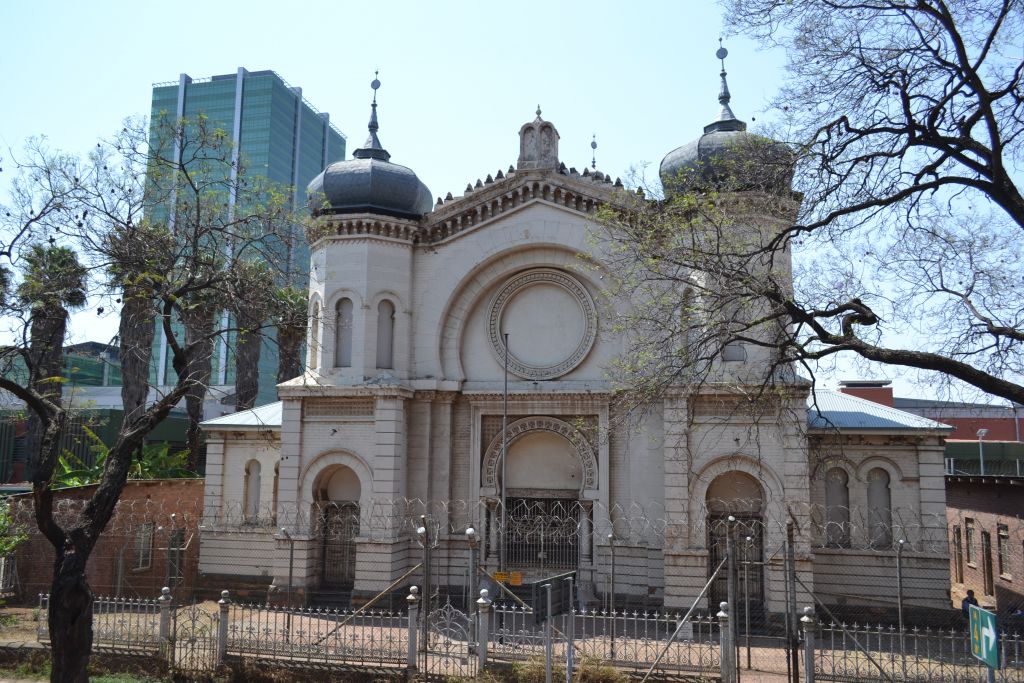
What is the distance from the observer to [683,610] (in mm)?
19812

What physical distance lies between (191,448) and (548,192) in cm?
2264

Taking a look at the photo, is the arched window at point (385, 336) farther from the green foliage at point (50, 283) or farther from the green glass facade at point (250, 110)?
the green glass facade at point (250, 110)

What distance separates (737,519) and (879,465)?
431 cm

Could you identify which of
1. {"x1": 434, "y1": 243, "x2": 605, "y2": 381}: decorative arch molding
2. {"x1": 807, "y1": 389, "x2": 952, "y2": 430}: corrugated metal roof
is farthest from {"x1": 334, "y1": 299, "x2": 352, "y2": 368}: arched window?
{"x1": 807, "y1": 389, "x2": 952, "y2": 430}: corrugated metal roof

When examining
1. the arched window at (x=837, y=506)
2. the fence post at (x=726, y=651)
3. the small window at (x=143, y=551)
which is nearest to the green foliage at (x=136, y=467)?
the small window at (x=143, y=551)

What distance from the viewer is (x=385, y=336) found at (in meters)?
24.1

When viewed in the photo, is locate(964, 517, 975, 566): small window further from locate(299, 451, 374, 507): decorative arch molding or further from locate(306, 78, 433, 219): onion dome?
locate(306, 78, 433, 219): onion dome

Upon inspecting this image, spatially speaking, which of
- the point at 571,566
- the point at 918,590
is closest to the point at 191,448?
the point at 571,566

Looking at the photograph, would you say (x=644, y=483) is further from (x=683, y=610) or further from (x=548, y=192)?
(x=548, y=192)

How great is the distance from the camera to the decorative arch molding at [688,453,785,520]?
20.1 metres

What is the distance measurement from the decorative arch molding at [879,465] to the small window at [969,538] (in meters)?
9.21

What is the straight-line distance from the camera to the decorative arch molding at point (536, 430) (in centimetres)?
2288

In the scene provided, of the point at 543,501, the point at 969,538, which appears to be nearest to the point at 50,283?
the point at 543,501

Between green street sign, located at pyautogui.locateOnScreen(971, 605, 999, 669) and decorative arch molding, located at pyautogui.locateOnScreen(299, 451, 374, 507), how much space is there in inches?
654
